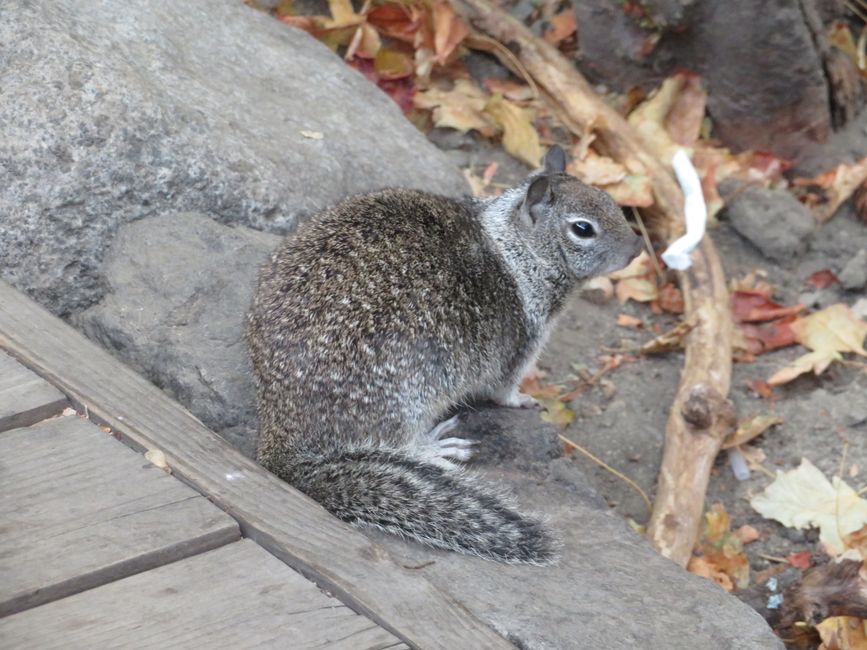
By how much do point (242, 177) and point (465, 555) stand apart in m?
1.73

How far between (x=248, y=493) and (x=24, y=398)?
0.60 metres

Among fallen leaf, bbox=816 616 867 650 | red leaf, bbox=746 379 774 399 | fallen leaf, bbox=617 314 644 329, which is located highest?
fallen leaf, bbox=816 616 867 650

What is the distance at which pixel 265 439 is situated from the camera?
3174mm

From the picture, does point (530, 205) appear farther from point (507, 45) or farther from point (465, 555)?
point (507, 45)

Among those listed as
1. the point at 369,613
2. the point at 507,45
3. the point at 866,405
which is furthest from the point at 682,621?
the point at 507,45

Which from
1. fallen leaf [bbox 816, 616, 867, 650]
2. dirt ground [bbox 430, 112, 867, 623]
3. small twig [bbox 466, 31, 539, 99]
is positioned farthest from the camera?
small twig [bbox 466, 31, 539, 99]

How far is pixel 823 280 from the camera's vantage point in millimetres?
5555

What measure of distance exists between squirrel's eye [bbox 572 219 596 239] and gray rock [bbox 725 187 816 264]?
6.70ft

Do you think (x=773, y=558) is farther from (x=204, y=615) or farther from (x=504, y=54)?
(x=504, y=54)

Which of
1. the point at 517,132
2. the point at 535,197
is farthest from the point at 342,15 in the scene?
the point at 535,197

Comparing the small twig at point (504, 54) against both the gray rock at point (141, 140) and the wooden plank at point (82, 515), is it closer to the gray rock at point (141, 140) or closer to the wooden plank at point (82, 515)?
the gray rock at point (141, 140)

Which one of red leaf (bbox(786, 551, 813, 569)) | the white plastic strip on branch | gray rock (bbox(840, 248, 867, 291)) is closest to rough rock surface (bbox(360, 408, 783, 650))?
red leaf (bbox(786, 551, 813, 569))

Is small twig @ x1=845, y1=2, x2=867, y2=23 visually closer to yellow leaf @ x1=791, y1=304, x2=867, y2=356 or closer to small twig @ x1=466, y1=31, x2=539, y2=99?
small twig @ x1=466, y1=31, x2=539, y2=99

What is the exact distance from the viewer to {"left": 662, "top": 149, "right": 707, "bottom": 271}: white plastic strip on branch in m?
4.92
